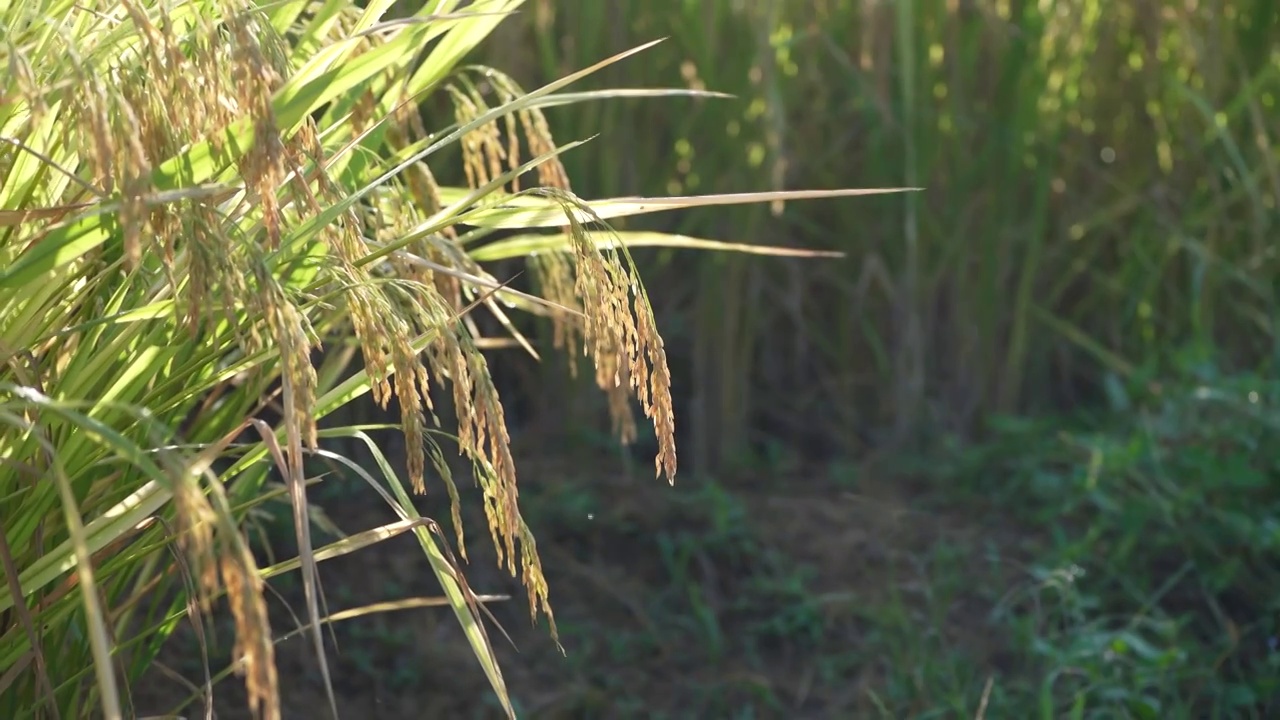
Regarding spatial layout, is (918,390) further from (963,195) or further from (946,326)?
(963,195)

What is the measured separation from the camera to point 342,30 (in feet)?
4.49

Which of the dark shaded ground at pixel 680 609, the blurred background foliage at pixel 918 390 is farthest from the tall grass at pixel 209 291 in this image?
the blurred background foliage at pixel 918 390

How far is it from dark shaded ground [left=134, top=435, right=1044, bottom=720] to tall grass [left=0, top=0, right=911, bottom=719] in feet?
2.22

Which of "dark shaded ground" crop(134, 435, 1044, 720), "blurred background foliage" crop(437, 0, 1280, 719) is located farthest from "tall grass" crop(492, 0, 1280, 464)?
"dark shaded ground" crop(134, 435, 1044, 720)

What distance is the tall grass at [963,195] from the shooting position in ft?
8.80

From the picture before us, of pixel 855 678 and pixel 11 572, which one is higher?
pixel 11 572

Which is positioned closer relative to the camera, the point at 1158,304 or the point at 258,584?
the point at 258,584

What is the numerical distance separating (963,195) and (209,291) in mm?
2167

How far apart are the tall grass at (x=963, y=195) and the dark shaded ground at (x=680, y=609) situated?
0.33 m

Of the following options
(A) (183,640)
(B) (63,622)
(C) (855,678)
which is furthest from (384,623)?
(B) (63,622)

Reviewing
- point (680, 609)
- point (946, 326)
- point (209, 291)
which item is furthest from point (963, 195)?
point (209, 291)

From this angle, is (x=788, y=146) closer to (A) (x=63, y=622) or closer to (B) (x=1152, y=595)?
(B) (x=1152, y=595)

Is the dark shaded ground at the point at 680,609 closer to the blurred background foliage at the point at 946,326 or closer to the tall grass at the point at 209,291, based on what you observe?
the blurred background foliage at the point at 946,326

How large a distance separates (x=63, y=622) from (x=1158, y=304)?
2474mm
